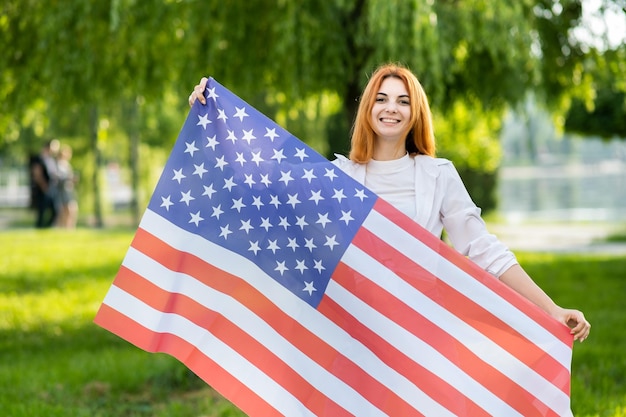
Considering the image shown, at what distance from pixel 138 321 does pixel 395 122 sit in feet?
4.41

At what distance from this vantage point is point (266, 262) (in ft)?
12.1

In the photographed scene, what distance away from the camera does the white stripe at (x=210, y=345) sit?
363 centimetres

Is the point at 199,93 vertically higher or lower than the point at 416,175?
higher

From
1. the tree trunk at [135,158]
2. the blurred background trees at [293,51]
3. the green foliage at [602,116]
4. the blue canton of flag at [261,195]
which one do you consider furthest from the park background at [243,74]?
the tree trunk at [135,158]

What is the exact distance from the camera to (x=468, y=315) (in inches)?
137

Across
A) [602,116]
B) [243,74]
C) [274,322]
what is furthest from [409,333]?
[602,116]

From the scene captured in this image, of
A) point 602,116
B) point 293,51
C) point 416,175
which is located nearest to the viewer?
point 416,175

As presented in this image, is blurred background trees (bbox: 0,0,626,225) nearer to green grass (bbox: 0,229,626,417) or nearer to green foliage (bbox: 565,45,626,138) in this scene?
green grass (bbox: 0,229,626,417)

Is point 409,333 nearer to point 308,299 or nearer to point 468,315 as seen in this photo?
point 468,315

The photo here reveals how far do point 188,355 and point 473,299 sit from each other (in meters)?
1.19

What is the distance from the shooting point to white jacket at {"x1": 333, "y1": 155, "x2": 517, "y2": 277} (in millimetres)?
3512

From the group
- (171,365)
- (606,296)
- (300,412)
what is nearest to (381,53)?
(171,365)

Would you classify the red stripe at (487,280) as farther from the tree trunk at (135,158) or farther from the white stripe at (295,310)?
the tree trunk at (135,158)

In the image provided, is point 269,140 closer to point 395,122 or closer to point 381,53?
point 395,122
